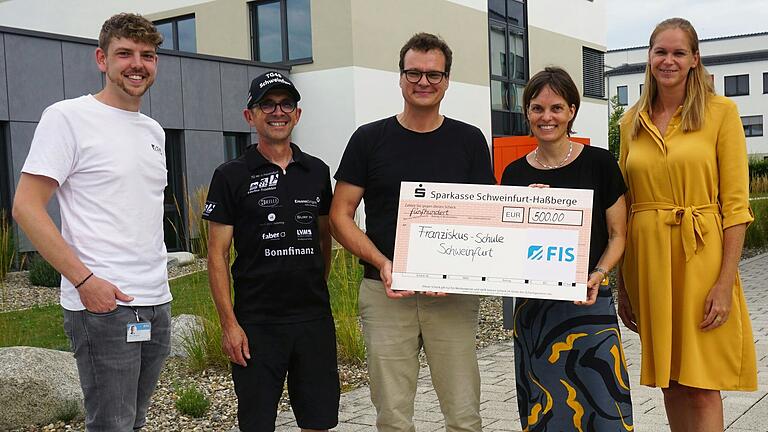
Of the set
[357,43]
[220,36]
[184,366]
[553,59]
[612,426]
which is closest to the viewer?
[612,426]

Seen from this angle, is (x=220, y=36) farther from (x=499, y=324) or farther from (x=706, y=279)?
(x=706, y=279)

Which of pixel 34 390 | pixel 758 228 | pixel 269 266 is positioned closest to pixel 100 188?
pixel 269 266

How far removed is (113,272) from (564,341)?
207 cm

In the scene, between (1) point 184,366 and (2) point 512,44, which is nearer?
(1) point 184,366

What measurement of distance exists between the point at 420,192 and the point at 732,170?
146cm

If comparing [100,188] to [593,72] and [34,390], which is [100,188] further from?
[593,72]

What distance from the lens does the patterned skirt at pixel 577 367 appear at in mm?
3645

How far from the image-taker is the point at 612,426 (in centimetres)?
363

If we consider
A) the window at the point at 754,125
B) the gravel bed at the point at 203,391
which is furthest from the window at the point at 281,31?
the window at the point at 754,125

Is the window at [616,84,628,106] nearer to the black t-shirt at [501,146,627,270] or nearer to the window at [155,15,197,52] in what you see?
the window at [155,15,197,52]

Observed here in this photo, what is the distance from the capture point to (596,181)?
145 inches

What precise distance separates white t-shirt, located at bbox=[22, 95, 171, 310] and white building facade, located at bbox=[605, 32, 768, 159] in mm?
59570

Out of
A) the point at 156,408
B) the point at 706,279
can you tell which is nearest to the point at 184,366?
the point at 156,408

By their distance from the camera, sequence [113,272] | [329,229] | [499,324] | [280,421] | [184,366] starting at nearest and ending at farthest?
[113,272]
[329,229]
[280,421]
[184,366]
[499,324]
